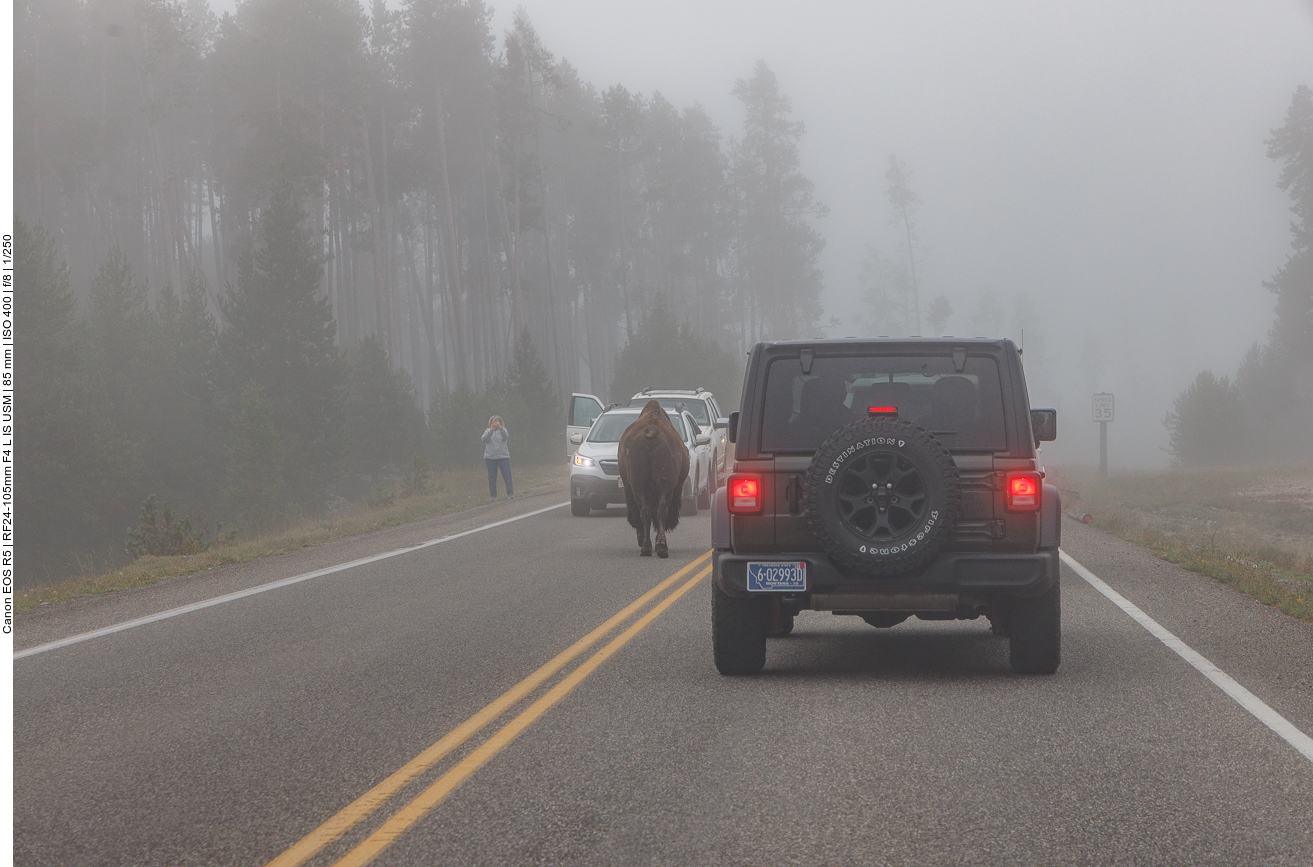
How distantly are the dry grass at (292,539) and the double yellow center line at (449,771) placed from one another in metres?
6.51

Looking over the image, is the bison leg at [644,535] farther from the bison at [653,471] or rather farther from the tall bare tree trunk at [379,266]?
the tall bare tree trunk at [379,266]

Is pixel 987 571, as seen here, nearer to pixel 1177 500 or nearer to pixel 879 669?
pixel 879 669

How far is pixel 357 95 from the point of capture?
186 feet

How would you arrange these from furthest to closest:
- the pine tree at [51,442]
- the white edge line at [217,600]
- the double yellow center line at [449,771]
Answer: the pine tree at [51,442]
the white edge line at [217,600]
the double yellow center line at [449,771]

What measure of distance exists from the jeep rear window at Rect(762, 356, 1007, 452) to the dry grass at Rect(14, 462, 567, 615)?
8198mm

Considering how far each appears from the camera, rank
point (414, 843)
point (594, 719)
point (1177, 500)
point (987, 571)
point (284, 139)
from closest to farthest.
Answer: point (414, 843)
point (594, 719)
point (987, 571)
point (1177, 500)
point (284, 139)

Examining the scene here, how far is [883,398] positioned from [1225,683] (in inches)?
103

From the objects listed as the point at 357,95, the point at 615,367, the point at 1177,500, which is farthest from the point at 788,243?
the point at 1177,500

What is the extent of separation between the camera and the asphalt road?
4.66m

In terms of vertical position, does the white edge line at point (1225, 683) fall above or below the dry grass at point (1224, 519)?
above

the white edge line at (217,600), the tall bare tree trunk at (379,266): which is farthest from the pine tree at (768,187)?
the white edge line at (217,600)

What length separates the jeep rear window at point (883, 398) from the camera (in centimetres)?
752

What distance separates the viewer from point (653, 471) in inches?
598

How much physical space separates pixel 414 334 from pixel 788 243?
33.6 metres
